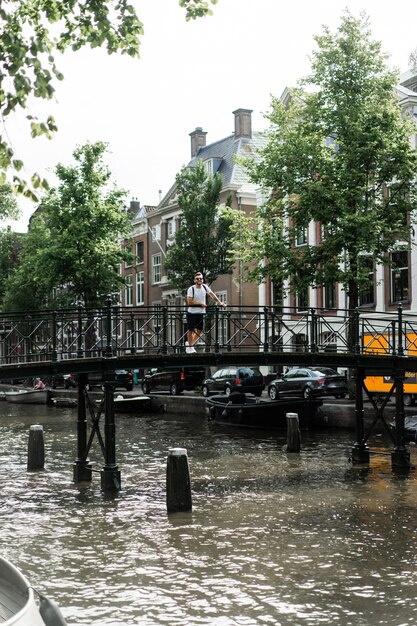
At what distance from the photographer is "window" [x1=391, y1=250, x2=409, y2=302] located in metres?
36.3

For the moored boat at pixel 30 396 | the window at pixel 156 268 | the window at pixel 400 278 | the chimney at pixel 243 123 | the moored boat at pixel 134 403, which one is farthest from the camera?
the window at pixel 156 268

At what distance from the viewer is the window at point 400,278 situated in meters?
36.3

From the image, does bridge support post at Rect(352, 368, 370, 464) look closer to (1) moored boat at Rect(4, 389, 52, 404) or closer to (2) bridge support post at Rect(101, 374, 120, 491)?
(2) bridge support post at Rect(101, 374, 120, 491)

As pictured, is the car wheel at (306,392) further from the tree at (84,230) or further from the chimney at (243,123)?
the chimney at (243,123)

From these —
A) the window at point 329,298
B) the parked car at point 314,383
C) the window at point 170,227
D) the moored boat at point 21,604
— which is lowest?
the parked car at point 314,383

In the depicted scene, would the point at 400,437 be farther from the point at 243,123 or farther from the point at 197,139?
the point at 197,139

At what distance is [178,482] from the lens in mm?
15055

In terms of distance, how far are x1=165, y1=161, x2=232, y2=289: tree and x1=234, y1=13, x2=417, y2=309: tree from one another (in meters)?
10.7

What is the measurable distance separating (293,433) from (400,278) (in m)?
14.9

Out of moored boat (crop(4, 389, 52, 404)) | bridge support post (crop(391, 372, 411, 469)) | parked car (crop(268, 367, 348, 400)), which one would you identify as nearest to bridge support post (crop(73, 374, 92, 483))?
bridge support post (crop(391, 372, 411, 469))

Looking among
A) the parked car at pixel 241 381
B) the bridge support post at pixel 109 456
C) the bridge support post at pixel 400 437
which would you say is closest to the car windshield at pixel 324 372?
the parked car at pixel 241 381

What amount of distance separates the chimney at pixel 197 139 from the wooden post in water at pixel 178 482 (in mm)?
50090

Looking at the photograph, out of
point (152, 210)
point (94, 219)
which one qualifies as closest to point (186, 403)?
point (94, 219)

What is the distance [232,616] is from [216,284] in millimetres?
43515
